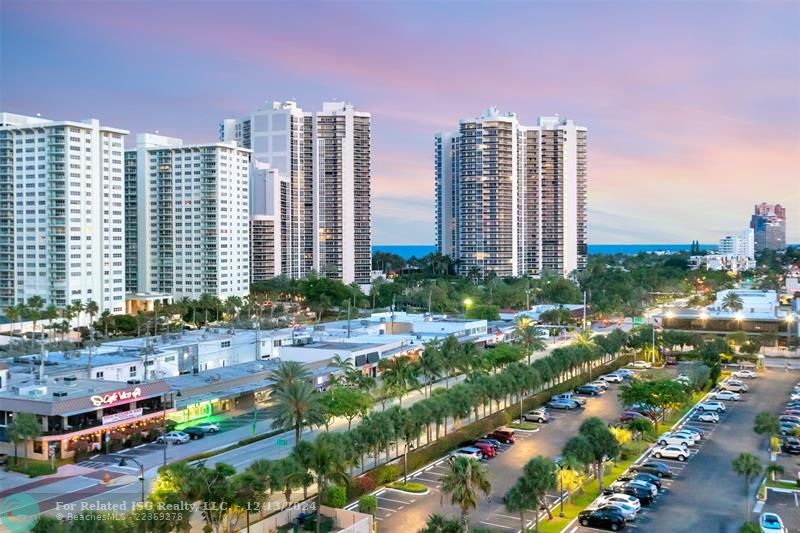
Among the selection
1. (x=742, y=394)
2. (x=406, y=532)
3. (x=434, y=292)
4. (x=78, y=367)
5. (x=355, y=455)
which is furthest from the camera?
(x=434, y=292)

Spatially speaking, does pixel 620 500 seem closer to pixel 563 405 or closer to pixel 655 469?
pixel 655 469

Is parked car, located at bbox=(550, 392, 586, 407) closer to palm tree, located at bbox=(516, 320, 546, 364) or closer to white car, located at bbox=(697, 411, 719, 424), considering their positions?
palm tree, located at bbox=(516, 320, 546, 364)

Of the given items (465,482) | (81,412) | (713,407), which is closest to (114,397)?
(81,412)

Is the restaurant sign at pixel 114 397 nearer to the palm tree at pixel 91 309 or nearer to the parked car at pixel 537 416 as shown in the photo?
the parked car at pixel 537 416

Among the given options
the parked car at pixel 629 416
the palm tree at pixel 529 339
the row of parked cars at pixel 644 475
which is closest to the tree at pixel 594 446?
the row of parked cars at pixel 644 475

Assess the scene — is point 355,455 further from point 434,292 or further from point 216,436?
point 434,292

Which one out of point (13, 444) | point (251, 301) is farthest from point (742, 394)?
point (251, 301)
